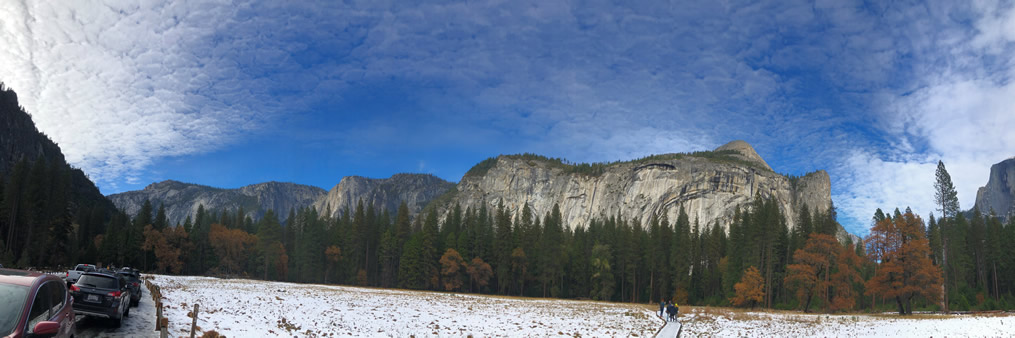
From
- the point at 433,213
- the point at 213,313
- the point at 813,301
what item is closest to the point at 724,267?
the point at 813,301

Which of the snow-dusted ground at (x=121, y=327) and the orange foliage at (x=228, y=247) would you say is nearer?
the snow-dusted ground at (x=121, y=327)

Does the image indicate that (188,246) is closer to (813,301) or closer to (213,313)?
(213,313)

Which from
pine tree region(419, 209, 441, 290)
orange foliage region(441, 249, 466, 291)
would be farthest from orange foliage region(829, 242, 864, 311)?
pine tree region(419, 209, 441, 290)

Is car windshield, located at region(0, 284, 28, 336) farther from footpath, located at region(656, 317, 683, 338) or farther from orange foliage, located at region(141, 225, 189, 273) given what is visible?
orange foliage, located at region(141, 225, 189, 273)

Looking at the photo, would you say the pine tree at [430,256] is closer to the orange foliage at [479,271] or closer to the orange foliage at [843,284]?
the orange foliage at [479,271]

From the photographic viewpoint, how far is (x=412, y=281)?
9375cm

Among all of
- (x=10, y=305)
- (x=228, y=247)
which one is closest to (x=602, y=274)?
(x=228, y=247)

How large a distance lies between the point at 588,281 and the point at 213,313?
75975 millimetres

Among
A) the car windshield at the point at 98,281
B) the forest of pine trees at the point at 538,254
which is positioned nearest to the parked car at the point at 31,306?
the car windshield at the point at 98,281

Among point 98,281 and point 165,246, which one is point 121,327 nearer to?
point 98,281

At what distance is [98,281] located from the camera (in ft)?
60.9

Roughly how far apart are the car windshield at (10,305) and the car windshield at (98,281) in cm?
1148

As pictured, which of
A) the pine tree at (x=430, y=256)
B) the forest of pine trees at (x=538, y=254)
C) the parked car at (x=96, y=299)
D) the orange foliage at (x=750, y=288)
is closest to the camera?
the parked car at (x=96, y=299)

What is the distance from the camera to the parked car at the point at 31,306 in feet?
26.2
